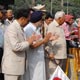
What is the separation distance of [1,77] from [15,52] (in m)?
1.36

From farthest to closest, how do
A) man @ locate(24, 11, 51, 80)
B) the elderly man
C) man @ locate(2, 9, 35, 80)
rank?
1. the elderly man
2. man @ locate(24, 11, 51, 80)
3. man @ locate(2, 9, 35, 80)

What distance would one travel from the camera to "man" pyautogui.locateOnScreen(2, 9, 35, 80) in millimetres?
5465

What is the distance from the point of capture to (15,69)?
18.3 feet

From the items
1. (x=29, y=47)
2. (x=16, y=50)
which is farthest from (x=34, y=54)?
(x=16, y=50)

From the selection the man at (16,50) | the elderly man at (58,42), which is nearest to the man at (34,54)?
the man at (16,50)

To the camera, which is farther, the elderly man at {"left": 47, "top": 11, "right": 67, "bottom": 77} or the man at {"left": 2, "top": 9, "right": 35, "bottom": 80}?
the elderly man at {"left": 47, "top": 11, "right": 67, "bottom": 77}

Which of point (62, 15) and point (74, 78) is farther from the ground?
point (62, 15)

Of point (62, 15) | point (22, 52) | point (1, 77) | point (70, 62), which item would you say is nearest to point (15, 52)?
point (22, 52)

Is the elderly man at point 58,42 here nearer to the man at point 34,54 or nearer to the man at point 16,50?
the man at point 34,54

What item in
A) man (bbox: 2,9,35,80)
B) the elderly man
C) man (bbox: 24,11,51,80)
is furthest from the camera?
the elderly man

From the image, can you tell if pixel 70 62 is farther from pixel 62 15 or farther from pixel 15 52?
pixel 15 52

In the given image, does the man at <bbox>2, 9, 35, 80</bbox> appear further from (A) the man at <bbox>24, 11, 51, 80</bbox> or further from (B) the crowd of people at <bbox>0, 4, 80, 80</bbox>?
(A) the man at <bbox>24, 11, 51, 80</bbox>

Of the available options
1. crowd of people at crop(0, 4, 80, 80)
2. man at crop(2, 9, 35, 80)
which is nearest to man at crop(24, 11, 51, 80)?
crowd of people at crop(0, 4, 80, 80)

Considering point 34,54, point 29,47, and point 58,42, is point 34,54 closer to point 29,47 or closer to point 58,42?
point 29,47
